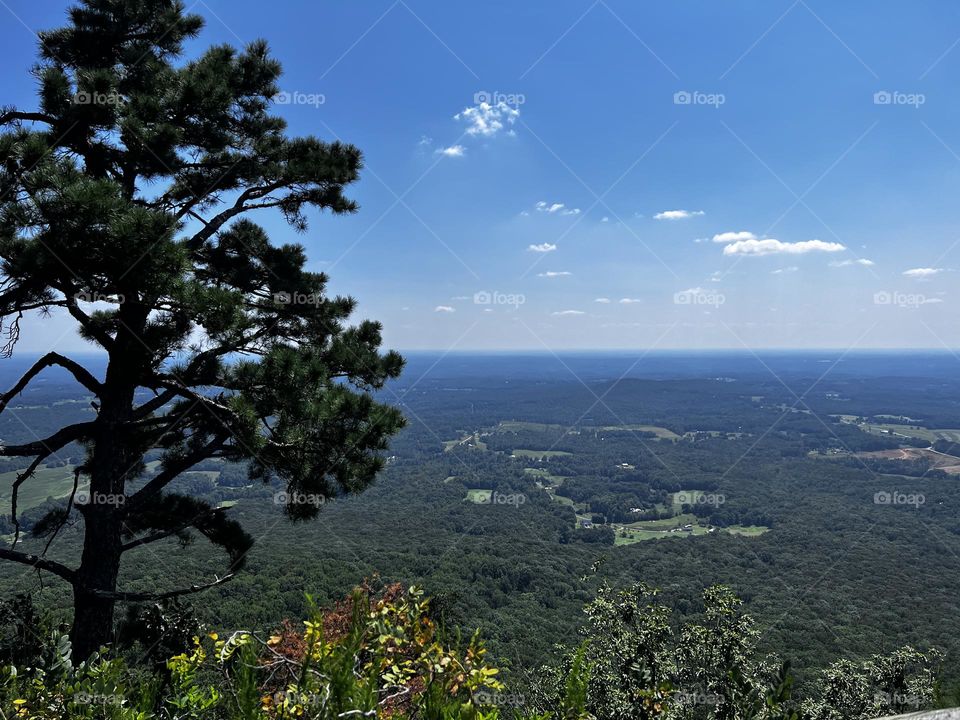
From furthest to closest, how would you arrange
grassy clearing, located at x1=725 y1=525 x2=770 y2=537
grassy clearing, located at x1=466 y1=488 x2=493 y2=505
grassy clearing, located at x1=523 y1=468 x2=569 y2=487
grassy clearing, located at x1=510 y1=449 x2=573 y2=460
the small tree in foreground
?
grassy clearing, located at x1=510 y1=449 x2=573 y2=460, grassy clearing, located at x1=523 y1=468 x2=569 y2=487, grassy clearing, located at x1=466 y1=488 x2=493 y2=505, grassy clearing, located at x1=725 y1=525 x2=770 y2=537, the small tree in foreground

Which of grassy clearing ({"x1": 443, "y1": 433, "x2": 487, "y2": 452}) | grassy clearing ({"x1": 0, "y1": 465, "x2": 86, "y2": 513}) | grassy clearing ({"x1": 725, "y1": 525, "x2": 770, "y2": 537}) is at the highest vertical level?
grassy clearing ({"x1": 0, "y1": 465, "x2": 86, "y2": 513})

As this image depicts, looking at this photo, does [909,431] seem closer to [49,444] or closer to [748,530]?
[748,530]

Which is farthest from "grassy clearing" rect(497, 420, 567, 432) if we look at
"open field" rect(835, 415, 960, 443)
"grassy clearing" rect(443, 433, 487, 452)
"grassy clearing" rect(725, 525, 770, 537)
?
"open field" rect(835, 415, 960, 443)

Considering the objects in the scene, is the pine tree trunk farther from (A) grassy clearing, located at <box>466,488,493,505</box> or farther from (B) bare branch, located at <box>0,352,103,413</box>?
(A) grassy clearing, located at <box>466,488,493,505</box>

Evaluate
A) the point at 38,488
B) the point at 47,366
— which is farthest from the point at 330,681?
the point at 38,488

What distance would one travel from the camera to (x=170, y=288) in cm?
429

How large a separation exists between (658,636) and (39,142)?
8.95m

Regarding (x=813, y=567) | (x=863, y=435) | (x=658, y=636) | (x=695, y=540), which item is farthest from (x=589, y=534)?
(x=863, y=435)

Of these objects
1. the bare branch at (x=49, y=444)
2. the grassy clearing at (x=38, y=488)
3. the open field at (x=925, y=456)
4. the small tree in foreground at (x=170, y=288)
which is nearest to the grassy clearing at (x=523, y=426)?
the open field at (x=925, y=456)

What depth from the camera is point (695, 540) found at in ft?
219

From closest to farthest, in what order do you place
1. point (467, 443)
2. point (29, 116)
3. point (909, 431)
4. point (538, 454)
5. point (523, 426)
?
1. point (29, 116)
2. point (538, 454)
3. point (467, 443)
4. point (909, 431)
5. point (523, 426)

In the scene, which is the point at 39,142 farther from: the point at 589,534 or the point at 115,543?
the point at 589,534

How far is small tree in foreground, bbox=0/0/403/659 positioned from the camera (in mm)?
4215

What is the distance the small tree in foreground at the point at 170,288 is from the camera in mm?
4215
